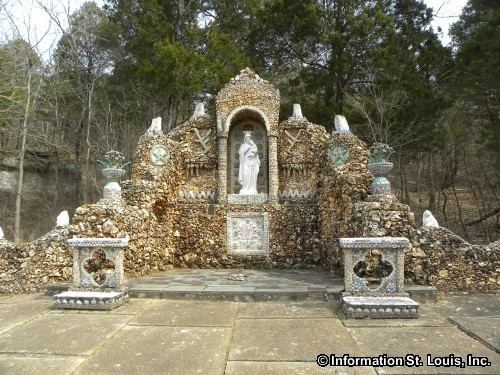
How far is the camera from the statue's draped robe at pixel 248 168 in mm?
9445

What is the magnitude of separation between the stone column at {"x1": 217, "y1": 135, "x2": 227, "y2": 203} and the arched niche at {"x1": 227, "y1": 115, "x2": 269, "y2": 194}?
529mm

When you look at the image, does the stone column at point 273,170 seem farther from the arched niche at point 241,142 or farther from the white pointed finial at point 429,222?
the white pointed finial at point 429,222

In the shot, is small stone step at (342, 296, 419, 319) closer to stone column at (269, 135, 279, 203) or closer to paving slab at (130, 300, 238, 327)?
paving slab at (130, 300, 238, 327)

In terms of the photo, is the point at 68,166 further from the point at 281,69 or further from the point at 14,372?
the point at 14,372

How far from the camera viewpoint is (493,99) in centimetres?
1315

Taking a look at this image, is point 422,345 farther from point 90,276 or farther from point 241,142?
point 241,142

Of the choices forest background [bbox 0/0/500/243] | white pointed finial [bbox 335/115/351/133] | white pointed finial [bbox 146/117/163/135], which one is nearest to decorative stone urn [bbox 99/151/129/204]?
white pointed finial [bbox 146/117/163/135]

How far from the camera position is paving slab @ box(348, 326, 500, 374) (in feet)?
9.93

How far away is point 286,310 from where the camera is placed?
4.92 metres

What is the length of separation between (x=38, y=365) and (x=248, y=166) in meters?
6.96

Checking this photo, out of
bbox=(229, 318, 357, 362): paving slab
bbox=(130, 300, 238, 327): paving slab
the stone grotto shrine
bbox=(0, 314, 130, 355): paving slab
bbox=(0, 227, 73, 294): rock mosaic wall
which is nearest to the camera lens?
bbox=(229, 318, 357, 362): paving slab

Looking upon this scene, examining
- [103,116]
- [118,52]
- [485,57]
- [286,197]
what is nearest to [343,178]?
[286,197]

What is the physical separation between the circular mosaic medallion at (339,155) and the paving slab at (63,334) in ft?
18.5

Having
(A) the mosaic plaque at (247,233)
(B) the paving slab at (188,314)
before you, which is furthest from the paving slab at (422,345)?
(A) the mosaic plaque at (247,233)
